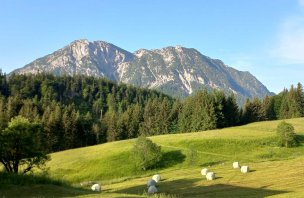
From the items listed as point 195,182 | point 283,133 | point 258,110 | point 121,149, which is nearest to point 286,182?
point 195,182

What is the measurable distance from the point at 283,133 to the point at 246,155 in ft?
42.0

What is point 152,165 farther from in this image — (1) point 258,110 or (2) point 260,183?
(1) point 258,110

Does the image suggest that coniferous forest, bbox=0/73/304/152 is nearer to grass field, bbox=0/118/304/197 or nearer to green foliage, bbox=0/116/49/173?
grass field, bbox=0/118/304/197

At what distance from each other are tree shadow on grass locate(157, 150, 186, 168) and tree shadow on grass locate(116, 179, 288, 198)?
28.5 metres

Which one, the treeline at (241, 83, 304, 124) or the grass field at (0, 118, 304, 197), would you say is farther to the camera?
the treeline at (241, 83, 304, 124)

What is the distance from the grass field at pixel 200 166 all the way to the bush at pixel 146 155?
6.20 feet

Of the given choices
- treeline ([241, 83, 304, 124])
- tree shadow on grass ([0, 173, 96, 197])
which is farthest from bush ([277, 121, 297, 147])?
treeline ([241, 83, 304, 124])

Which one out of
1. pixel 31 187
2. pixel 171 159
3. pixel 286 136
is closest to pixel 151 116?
pixel 171 159

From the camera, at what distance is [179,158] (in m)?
88.3

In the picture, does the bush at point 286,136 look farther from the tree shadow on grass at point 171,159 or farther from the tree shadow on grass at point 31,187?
the tree shadow on grass at point 31,187

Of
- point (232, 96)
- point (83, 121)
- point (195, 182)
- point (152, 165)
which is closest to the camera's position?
point (195, 182)

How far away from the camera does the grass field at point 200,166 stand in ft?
148

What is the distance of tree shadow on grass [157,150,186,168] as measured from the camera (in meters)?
85.9

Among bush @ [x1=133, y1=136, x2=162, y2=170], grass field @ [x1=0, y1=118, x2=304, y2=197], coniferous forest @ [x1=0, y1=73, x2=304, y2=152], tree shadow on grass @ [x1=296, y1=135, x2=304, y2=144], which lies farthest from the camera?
coniferous forest @ [x1=0, y1=73, x2=304, y2=152]
